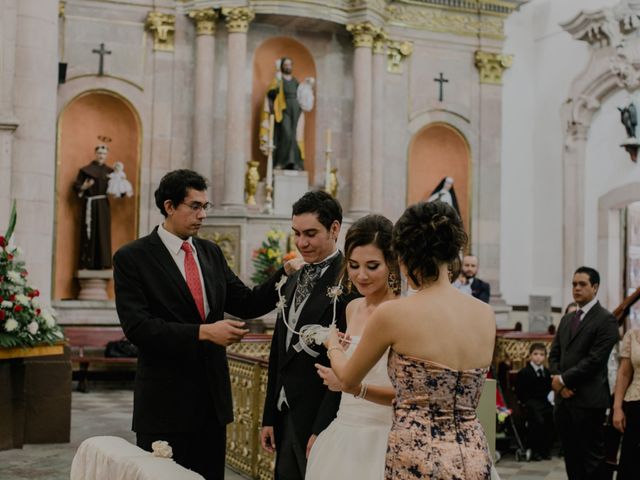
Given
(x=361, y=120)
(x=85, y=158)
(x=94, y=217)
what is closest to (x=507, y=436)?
(x=361, y=120)

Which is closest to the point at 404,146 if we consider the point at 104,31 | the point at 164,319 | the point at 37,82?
the point at 104,31

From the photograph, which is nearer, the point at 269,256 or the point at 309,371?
the point at 309,371

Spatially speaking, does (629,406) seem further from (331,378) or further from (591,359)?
(331,378)

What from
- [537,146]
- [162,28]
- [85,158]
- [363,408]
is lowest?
[363,408]

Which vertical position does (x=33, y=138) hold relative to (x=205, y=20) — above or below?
below

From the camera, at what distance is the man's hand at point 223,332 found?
3688 mm

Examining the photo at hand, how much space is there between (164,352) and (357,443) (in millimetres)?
939

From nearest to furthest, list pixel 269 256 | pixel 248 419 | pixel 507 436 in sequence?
1. pixel 248 419
2. pixel 507 436
3. pixel 269 256

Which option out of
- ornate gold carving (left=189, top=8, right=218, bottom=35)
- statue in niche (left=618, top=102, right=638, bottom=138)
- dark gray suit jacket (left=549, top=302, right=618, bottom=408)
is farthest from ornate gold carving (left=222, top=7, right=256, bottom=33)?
dark gray suit jacket (left=549, top=302, right=618, bottom=408)

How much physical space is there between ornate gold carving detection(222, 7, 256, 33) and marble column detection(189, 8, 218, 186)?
226 millimetres

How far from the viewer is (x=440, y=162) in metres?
16.3

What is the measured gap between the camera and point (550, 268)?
15750 mm

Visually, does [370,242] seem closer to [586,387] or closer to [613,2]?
[586,387]

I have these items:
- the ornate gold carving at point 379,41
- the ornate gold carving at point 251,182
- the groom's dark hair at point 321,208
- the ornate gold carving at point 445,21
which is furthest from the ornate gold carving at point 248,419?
the ornate gold carving at point 445,21
